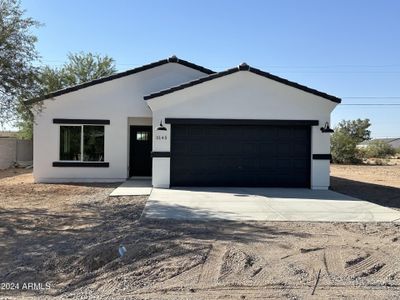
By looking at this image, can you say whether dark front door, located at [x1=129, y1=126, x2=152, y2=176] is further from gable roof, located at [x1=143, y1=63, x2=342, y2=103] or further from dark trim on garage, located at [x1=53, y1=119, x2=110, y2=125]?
gable roof, located at [x1=143, y1=63, x2=342, y2=103]

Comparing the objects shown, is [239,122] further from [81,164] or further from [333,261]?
[333,261]

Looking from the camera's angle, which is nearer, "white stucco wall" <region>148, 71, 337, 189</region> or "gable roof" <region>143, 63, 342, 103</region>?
"gable roof" <region>143, 63, 342, 103</region>

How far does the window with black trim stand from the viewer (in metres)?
18.2

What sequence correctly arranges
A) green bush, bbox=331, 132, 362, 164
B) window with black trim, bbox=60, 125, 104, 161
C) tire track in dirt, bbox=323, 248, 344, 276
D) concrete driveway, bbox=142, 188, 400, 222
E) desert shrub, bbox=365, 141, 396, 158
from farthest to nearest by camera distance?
desert shrub, bbox=365, 141, 396, 158
green bush, bbox=331, 132, 362, 164
window with black trim, bbox=60, 125, 104, 161
concrete driveway, bbox=142, 188, 400, 222
tire track in dirt, bbox=323, 248, 344, 276

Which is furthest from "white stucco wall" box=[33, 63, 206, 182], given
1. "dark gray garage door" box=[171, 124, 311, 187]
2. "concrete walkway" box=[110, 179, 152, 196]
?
"dark gray garage door" box=[171, 124, 311, 187]

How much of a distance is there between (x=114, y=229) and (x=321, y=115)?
10.0 meters

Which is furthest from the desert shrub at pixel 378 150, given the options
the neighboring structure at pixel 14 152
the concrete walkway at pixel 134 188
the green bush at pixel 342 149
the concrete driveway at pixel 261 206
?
the concrete driveway at pixel 261 206

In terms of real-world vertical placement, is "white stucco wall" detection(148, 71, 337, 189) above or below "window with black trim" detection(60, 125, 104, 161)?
above

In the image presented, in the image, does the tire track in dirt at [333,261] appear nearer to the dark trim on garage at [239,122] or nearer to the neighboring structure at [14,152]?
the dark trim on garage at [239,122]

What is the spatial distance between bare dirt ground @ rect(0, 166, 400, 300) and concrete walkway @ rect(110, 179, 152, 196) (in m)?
3.80

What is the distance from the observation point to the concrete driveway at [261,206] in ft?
33.6

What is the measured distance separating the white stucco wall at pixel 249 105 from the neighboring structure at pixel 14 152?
16.8 meters

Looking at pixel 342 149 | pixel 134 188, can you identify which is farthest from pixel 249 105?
pixel 342 149

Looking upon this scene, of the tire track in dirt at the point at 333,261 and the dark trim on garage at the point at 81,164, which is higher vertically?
the dark trim on garage at the point at 81,164
